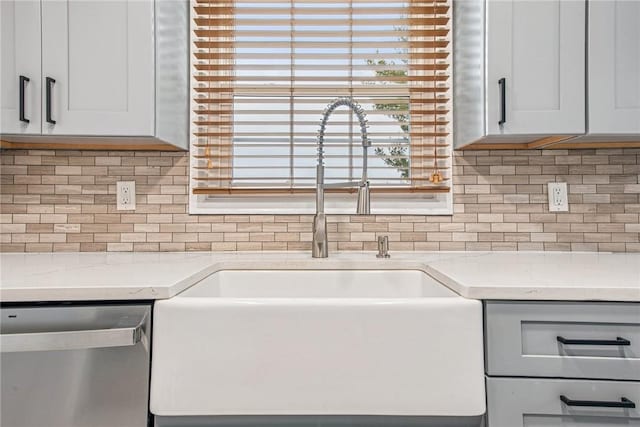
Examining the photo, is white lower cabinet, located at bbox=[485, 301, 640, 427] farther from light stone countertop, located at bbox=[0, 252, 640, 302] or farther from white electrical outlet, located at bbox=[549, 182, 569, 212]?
white electrical outlet, located at bbox=[549, 182, 569, 212]

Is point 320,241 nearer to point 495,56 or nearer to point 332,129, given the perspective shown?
point 332,129

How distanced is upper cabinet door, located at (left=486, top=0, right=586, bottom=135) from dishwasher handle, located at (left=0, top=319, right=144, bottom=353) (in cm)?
125

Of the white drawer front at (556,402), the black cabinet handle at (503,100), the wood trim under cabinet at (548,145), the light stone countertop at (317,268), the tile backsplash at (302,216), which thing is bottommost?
the white drawer front at (556,402)

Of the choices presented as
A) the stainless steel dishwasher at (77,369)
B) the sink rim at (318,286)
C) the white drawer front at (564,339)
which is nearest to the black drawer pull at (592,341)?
the white drawer front at (564,339)

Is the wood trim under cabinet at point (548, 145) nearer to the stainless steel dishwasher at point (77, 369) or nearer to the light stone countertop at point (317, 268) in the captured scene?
the light stone countertop at point (317, 268)

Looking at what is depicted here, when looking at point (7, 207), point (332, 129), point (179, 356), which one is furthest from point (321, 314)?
point (7, 207)

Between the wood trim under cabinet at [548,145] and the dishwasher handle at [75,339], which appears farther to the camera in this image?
the wood trim under cabinet at [548,145]

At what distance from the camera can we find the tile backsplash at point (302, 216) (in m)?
1.72

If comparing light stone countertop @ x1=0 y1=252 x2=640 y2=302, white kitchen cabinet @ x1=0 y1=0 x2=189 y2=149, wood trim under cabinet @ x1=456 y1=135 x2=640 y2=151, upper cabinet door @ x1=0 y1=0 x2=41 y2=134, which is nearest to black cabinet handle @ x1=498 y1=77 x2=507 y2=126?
wood trim under cabinet @ x1=456 y1=135 x2=640 y2=151

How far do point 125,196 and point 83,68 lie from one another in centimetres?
51

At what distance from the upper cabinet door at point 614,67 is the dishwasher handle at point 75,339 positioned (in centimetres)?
151

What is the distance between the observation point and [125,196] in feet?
5.67

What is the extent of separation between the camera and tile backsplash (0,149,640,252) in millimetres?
1717

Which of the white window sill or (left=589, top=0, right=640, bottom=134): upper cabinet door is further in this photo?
the white window sill
